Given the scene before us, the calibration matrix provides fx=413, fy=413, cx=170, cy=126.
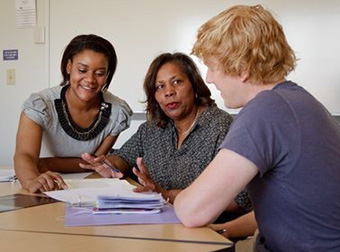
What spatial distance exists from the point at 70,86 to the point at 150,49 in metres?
1.06

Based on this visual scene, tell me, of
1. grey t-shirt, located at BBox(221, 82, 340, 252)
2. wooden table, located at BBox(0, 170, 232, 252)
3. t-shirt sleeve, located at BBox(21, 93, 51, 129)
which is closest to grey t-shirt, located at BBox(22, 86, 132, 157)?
t-shirt sleeve, located at BBox(21, 93, 51, 129)

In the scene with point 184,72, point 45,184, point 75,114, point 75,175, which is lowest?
point 75,175

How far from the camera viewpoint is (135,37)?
282 centimetres

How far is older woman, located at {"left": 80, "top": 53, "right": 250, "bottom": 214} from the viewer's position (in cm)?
163

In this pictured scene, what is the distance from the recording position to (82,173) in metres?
1.82

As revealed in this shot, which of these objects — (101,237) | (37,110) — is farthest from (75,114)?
(101,237)

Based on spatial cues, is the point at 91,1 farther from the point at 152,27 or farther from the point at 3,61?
the point at 3,61

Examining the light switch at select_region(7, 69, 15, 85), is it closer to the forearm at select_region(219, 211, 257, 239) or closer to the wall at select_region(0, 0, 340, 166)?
the wall at select_region(0, 0, 340, 166)

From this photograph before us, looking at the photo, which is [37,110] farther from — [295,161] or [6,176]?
[295,161]

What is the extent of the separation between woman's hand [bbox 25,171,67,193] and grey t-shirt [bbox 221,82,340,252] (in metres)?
0.72

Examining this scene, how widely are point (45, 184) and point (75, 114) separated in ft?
1.72

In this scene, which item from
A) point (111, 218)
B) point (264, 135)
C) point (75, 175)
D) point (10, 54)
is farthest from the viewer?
point (10, 54)

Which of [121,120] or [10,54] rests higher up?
[10,54]

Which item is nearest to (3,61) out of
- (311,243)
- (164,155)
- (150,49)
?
(150,49)
